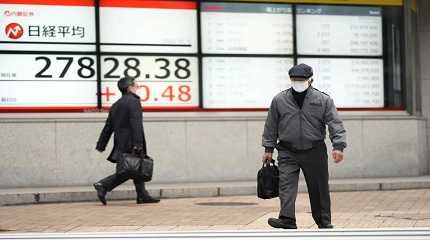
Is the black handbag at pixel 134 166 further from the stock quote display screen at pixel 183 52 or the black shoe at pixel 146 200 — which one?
the stock quote display screen at pixel 183 52

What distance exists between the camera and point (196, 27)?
1593 centimetres

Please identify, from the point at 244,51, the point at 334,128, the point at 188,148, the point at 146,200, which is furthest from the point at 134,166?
the point at 334,128

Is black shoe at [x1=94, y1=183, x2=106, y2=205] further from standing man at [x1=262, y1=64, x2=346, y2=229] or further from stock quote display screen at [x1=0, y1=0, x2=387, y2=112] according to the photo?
standing man at [x1=262, y1=64, x2=346, y2=229]

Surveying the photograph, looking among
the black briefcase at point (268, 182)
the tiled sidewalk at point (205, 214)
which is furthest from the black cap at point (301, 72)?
the tiled sidewalk at point (205, 214)

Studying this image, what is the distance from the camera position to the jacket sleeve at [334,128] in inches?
319

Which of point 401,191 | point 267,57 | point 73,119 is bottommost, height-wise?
point 401,191

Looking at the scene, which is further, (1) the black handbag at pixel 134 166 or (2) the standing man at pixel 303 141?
(1) the black handbag at pixel 134 166

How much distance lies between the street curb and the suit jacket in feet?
3.77

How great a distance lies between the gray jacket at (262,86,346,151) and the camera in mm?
8109

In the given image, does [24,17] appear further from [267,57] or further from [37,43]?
[267,57]

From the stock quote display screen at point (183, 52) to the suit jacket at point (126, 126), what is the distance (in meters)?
2.67

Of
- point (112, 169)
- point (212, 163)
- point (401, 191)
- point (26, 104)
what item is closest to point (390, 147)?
point (401, 191)

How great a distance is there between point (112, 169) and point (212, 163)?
1.81 m

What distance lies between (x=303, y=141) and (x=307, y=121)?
0.19 meters
